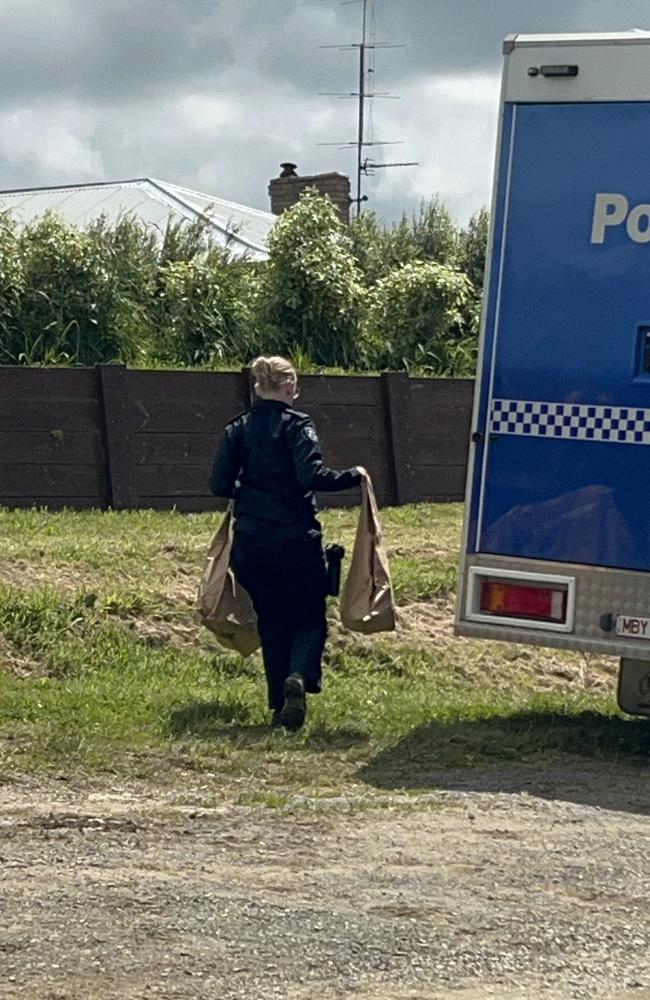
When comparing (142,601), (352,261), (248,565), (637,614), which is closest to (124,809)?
(248,565)

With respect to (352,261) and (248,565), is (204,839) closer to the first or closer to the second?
(248,565)

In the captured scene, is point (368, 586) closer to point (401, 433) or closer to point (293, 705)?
point (293, 705)

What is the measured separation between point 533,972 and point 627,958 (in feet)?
1.12

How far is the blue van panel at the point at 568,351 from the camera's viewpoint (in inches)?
313

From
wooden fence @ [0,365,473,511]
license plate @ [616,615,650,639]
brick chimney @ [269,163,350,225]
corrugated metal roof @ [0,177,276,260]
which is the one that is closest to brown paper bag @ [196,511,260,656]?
license plate @ [616,615,650,639]

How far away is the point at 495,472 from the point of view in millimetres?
8266

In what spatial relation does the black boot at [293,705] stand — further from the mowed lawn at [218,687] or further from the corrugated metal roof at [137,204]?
the corrugated metal roof at [137,204]

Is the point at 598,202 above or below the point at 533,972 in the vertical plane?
above

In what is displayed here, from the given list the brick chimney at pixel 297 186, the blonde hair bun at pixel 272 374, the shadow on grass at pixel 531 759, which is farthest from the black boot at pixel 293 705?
the brick chimney at pixel 297 186

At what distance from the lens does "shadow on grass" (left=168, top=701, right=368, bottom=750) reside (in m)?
8.41

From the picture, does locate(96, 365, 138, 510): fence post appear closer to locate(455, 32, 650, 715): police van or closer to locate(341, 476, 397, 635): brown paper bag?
locate(341, 476, 397, 635): brown paper bag

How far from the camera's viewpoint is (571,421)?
8.11m

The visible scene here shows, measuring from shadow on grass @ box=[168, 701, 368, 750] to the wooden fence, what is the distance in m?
6.19

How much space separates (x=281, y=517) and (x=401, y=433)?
8864mm
